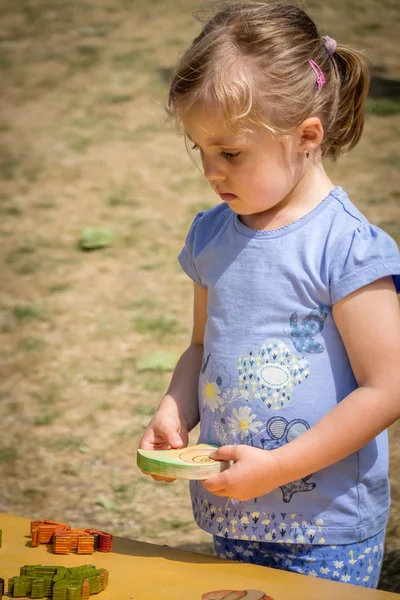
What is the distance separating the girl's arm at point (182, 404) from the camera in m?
1.80

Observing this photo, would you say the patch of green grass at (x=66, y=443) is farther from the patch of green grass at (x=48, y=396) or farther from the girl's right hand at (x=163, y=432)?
the girl's right hand at (x=163, y=432)

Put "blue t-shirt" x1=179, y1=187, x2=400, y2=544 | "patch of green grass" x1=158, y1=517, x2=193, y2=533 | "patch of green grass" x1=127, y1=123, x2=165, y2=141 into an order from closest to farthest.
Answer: "blue t-shirt" x1=179, y1=187, x2=400, y2=544 < "patch of green grass" x1=158, y1=517, x2=193, y2=533 < "patch of green grass" x1=127, y1=123, x2=165, y2=141

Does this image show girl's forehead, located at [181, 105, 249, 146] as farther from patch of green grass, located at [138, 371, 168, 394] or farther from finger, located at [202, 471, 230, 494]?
patch of green grass, located at [138, 371, 168, 394]

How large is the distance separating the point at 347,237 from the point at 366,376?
230 millimetres

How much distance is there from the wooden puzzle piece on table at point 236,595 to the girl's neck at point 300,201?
61 centimetres

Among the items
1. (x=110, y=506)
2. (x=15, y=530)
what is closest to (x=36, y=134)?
(x=110, y=506)

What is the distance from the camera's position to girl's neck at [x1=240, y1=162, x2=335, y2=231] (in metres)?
1.70

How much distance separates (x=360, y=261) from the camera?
1578 millimetres

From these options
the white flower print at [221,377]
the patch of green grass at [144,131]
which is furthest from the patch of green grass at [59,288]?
the white flower print at [221,377]

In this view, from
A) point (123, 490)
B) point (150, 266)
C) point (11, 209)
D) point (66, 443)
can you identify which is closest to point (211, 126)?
point (123, 490)

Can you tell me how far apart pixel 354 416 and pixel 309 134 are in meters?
0.48

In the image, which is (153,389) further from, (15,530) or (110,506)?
(15,530)

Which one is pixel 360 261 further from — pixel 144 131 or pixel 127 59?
pixel 127 59

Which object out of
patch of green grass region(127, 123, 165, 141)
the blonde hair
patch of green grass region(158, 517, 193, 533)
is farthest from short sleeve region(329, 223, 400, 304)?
patch of green grass region(127, 123, 165, 141)
